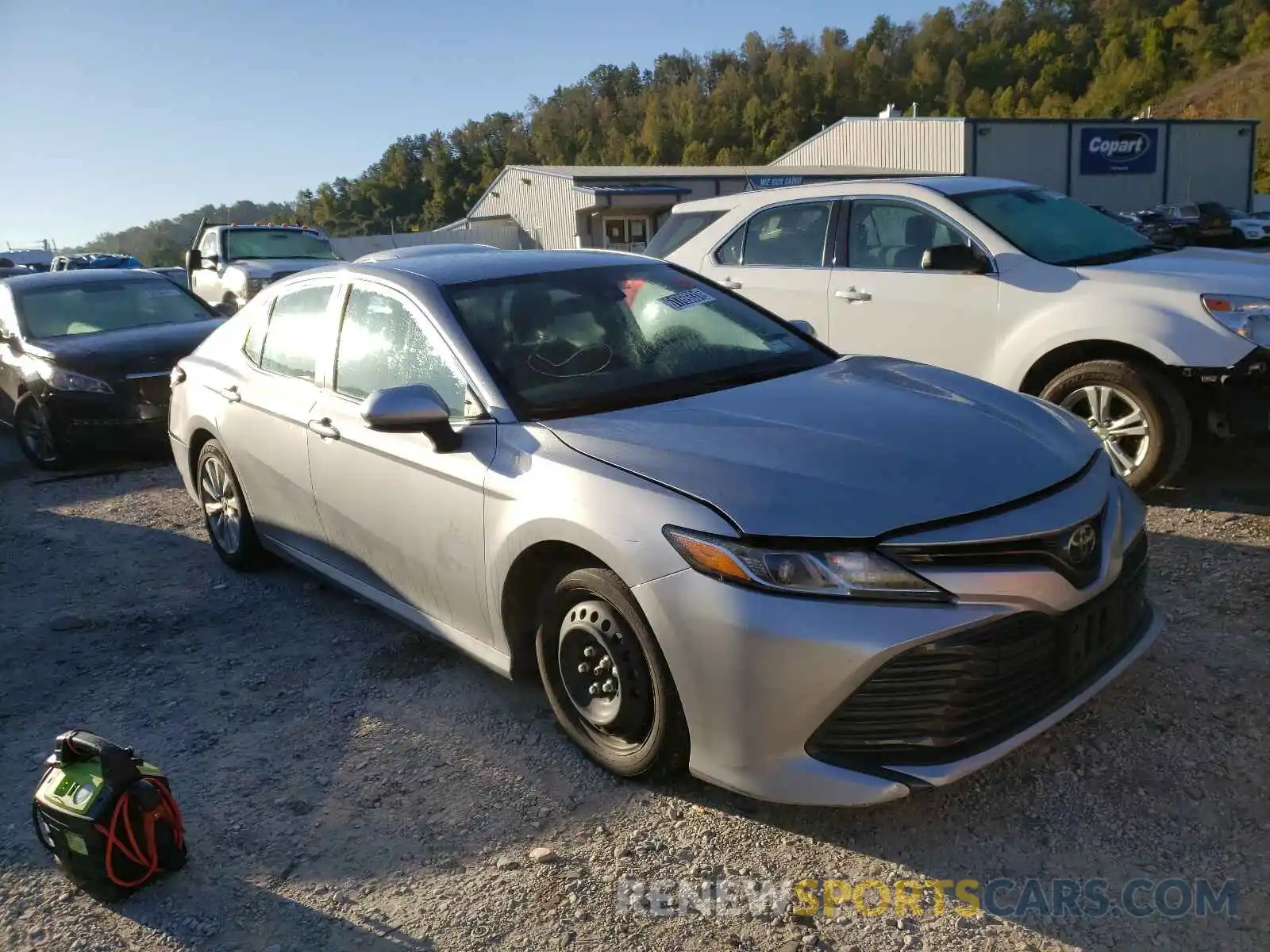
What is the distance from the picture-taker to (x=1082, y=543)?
277 centimetres

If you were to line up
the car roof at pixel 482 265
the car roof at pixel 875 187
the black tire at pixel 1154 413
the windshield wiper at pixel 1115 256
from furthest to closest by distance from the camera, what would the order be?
the car roof at pixel 875 187 → the windshield wiper at pixel 1115 256 → the black tire at pixel 1154 413 → the car roof at pixel 482 265

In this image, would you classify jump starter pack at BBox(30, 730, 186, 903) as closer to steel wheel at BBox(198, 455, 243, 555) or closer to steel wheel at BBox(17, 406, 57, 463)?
steel wheel at BBox(198, 455, 243, 555)

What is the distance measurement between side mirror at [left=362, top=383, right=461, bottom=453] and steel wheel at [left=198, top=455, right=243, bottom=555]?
2.19 meters

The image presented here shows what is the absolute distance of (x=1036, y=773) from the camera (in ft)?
9.93

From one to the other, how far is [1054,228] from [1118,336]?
1.08m

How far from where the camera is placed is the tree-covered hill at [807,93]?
109812 mm

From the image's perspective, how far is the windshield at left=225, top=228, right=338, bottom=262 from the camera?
1573 cm

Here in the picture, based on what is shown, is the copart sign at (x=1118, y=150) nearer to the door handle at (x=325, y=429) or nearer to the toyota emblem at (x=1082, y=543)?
the door handle at (x=325, y=429)

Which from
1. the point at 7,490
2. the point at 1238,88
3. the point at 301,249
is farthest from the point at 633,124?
the point at 7,490

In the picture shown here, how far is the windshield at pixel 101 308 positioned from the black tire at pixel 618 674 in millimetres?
7046

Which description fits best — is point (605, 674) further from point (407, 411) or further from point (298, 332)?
point (298, 332)

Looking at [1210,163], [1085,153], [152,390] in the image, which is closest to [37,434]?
[152,390]

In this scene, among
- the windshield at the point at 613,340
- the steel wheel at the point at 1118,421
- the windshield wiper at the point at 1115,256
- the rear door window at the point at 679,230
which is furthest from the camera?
the rear door window at the point at 679,230

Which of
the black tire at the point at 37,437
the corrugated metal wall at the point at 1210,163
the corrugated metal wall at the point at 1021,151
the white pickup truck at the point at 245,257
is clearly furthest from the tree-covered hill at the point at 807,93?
the black tire at the point at 37,437
